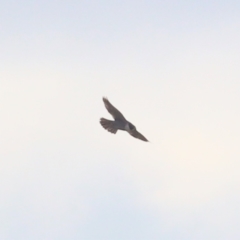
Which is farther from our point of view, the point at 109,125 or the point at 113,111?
the point at 109,125

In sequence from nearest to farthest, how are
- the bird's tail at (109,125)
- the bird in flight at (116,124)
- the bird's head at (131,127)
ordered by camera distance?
the bird in flight at (116,124), the bird's head at (131,127), the bird's tail at (109,125)

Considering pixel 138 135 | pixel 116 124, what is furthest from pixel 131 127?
pixel 138 135

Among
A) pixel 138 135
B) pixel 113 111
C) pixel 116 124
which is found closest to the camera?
pixel 113 111

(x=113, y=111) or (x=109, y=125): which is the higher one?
(x=113, y=111)

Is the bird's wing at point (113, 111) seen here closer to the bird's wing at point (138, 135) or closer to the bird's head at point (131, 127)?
the bird's head at point (131, 127)

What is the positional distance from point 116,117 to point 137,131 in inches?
73.6

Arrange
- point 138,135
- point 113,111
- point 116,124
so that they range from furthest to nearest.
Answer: point 138,135 < point 116,124 < point 113,111

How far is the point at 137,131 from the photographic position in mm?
54531

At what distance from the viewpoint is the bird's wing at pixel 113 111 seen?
5283 cm

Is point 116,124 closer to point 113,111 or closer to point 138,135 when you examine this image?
point 113,111

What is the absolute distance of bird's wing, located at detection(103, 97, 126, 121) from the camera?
52.8 m

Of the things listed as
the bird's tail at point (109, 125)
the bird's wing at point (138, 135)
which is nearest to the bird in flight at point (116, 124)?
the bird's tail at point (109, 125)

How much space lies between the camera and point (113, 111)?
53.2 metres

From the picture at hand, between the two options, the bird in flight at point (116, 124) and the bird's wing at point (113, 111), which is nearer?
the bird's wing at point (113, 111)
